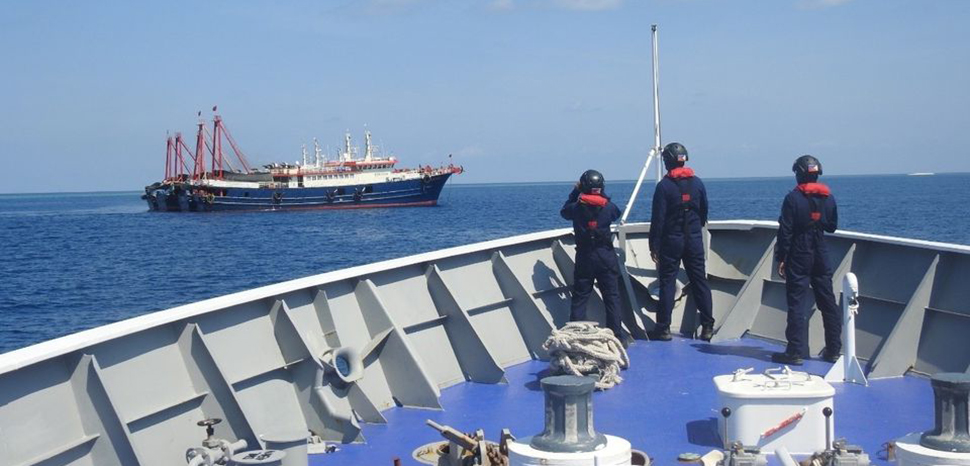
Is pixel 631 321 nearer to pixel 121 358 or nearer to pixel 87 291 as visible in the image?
pixel 121 358

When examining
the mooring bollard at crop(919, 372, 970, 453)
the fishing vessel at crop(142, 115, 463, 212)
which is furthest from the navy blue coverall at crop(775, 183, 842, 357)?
the fishing vessel at crop(142, 115, 463, 212)

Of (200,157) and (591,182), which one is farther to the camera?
(200,157)

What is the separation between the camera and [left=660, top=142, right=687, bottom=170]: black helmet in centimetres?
776

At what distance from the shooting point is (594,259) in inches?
296

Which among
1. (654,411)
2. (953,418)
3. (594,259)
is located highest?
(594,259)

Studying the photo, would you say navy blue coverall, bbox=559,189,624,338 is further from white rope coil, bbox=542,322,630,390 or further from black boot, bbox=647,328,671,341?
white rope coil, bbox=542,322,630,390

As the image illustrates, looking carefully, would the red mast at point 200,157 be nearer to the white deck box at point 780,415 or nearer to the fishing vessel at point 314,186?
the fishing vessel at point 314,186

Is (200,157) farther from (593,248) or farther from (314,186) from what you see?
(593,248)

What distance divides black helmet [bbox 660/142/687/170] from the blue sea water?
22005 mm

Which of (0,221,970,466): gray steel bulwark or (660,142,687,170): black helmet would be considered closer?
(0,221,970,466): gray steel bulwark

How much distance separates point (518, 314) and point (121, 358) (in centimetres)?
363

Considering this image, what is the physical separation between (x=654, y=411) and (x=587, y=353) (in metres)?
0.79

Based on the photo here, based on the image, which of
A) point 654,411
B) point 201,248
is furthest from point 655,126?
point 201,248

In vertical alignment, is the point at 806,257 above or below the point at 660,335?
above
